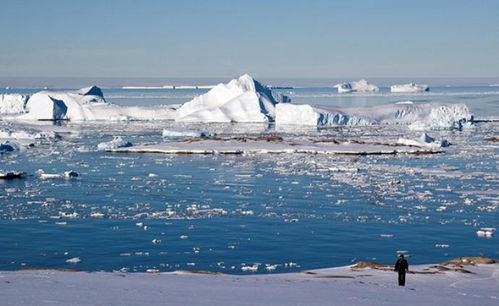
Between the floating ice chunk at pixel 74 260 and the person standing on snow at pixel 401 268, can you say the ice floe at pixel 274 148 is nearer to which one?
the floating ice chunk at pixel 74 260

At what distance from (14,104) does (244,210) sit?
Result: 63.9 m

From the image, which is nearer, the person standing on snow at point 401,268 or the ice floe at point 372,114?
the person standing on snow at point 401,268

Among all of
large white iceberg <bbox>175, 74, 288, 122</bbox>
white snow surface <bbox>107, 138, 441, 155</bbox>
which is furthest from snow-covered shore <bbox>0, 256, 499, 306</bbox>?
large white iceberg <bbox>175, 74, 288, 122</bbox>

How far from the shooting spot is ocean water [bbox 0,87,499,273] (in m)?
19.2

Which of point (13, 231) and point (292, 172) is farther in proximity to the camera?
point (292, 172)

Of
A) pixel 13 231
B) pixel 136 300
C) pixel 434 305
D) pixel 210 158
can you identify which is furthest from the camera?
pixel 210 158

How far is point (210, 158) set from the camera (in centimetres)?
4100

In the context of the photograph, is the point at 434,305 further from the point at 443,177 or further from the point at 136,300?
the point at 443,177

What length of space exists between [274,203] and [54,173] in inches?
464

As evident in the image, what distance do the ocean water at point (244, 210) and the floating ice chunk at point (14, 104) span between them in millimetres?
43538

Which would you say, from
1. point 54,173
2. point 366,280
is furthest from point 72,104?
point 366,280

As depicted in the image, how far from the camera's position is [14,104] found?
83500 millimetres

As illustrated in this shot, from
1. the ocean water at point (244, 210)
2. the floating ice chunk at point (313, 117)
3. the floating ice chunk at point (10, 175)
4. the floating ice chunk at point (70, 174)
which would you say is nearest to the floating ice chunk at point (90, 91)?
the floating ice chunk at point (313, 117)

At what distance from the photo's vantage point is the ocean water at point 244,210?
19219 millimetres
